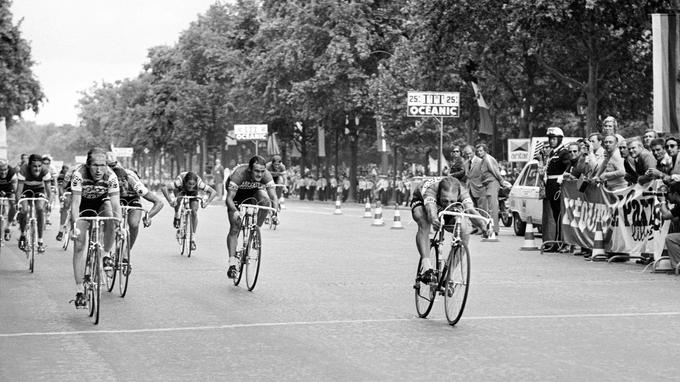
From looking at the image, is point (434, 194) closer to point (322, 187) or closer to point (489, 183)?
point (489, 183)

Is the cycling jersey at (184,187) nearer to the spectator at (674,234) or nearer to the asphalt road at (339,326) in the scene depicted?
the asphalt road at (339,326)

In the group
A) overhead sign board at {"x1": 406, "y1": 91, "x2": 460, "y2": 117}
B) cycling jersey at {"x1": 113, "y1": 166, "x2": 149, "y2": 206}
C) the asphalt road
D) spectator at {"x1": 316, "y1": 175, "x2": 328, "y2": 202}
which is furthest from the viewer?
spectator at {"x1": 316, "y1": 175, "x2": 328, "y2": 202}

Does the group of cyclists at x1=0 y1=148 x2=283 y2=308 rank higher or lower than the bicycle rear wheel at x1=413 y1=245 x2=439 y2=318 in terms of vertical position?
higher

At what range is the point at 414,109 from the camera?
117 ft

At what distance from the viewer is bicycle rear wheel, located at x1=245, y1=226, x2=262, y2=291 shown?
48.9 feet

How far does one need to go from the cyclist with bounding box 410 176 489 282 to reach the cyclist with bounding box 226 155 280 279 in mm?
3813

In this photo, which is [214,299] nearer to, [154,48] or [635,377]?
[635,377]

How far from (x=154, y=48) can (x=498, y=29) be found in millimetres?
70534

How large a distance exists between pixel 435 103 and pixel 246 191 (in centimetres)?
2122

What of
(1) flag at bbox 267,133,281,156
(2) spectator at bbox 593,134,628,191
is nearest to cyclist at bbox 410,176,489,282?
(2) spectator at bbox 593,134,628,191

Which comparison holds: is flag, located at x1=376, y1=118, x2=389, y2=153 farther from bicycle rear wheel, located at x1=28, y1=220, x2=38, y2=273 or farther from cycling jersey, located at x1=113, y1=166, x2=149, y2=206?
cycling jersey, located at x1=113, y1=166, x2=149, y2=206

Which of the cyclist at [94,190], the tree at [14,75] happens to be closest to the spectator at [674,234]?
the cyclist at [94,190]

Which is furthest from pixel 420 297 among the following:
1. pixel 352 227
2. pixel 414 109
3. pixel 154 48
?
pixel 154 48

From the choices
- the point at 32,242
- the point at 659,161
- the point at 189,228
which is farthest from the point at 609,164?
the point at 32,242
